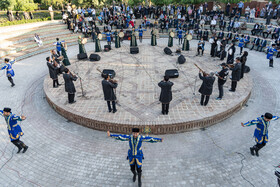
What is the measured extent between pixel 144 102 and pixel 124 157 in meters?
3.37

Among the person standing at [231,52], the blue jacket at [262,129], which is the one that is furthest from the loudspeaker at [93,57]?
the blue jacket at [262,129]

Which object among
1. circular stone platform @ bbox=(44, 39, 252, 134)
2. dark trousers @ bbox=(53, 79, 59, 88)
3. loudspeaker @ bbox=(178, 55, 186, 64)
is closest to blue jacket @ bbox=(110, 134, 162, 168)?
circular stone platform @ bbox=(44, 39, 252, 134)

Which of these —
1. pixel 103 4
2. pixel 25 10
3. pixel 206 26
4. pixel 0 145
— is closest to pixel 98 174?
pixel 0 145

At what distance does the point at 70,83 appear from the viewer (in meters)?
9.20

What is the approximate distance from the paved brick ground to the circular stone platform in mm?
445

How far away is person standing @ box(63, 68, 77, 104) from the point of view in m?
8.97

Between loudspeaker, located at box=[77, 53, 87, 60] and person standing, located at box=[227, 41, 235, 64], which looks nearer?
person standing, located at box=[227, 41, 235, 64]

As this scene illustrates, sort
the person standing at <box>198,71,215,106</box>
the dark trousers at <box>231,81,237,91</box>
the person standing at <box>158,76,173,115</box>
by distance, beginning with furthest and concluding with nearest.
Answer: the dark trousers at <box>231,81,237,91</box> < the person standing at <box>198,71,215,106</box> < the person standing at <box>158,76,173,115</box>

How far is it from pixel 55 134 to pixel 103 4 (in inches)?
1161

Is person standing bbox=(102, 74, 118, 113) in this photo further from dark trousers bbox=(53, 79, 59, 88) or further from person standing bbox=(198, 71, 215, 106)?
dark trousers bbox=(53, 79, 59, 88)

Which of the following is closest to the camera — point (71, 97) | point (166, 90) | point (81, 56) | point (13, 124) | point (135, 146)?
point (135, 146)

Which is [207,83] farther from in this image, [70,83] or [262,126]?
[70,83]

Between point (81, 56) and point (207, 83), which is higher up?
point (207, 83)

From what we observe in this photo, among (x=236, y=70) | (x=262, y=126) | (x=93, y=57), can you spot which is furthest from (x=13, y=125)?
(x=236, y=70)
